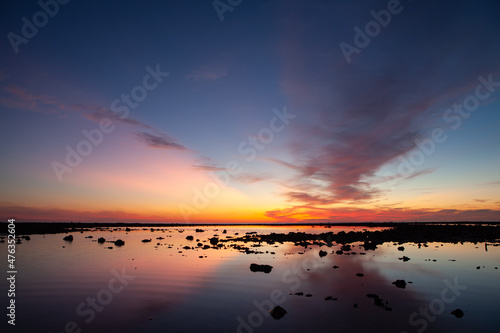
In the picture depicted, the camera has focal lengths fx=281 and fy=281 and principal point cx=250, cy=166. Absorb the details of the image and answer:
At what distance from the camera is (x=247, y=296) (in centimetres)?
1983

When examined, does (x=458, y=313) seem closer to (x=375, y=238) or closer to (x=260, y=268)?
(x=260, y=268)

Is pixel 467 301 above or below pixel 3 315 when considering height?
below

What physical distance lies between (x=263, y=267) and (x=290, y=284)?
6.06m

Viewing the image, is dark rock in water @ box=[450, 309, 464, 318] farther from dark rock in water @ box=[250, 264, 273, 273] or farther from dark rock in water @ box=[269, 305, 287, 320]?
dark rock in water @ box=[250, 264, 273, 273]

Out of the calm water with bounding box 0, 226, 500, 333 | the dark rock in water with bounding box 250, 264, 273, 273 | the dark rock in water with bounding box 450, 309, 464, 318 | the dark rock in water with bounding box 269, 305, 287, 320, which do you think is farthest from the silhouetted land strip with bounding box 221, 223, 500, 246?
the dark rock in water with bounding box 269, 305, 287, 320

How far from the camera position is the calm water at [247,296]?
572 inches

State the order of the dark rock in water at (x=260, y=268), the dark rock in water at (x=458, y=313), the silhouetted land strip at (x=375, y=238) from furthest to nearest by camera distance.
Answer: the silhouetted land strip at (x=375, y=238) → the dark rock in water at (x=260, y=268) → the dark rock in water at (x=458, y=313)

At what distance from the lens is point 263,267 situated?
2875 centimetres

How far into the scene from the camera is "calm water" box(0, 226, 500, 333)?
47.7 ft

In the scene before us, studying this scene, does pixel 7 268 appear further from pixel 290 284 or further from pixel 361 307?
pixel 361 307

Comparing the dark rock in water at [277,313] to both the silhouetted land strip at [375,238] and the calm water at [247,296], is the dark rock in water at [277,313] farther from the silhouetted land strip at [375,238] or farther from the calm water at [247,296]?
the silhouetted land strip at [375,238]

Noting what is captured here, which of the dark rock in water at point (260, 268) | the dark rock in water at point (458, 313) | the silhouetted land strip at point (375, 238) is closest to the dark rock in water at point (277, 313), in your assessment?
the dark rock in water at point (458, 313)

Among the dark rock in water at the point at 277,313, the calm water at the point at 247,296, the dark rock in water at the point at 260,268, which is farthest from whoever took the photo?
the dark rock in water at the point at 260,268

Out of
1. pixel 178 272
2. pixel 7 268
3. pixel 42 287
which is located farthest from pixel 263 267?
pixel 7 268
